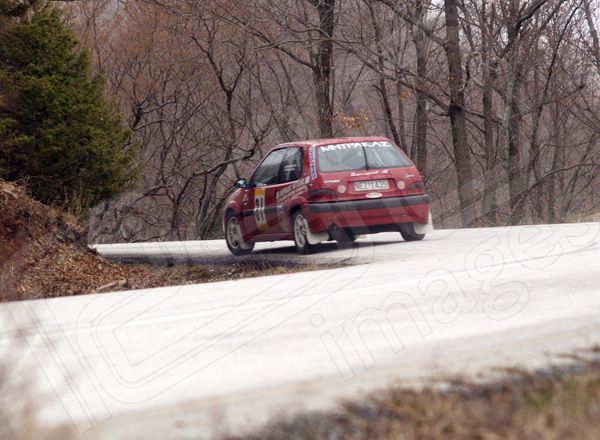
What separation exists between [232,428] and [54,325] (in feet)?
13.1

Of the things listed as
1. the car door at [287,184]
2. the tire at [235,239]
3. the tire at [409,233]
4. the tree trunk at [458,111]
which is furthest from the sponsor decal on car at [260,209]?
the tree trunk at [458,111]

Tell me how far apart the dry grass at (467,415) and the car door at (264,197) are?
1139 cm

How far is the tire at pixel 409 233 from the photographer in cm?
1541

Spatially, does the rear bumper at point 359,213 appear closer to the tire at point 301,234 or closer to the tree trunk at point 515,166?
the tire at point 301,234

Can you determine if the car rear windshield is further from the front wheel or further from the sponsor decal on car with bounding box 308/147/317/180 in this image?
the front wheel

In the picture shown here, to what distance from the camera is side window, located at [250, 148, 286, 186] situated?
15.9 meters

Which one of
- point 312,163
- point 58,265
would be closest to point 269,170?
point 312,163

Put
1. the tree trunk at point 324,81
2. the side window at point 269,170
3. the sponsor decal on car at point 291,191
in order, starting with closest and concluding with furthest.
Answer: the sponsor decal on car at point 291,191
the side window at point 269,170
the tree trunk at point 324,81

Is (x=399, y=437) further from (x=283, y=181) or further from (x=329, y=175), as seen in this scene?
(x=283, y=181)

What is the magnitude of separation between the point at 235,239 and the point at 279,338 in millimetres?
11430

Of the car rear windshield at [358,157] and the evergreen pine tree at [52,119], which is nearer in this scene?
the car rear windshield at [358,157]

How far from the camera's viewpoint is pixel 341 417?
393cm

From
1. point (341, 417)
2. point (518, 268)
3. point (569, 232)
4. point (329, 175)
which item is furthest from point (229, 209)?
point (341, 417)

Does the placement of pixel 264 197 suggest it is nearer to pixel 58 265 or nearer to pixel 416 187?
Answer: pixel 416 187
